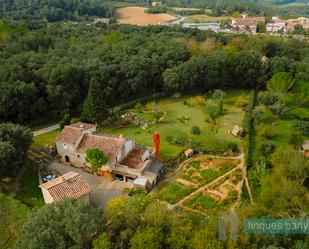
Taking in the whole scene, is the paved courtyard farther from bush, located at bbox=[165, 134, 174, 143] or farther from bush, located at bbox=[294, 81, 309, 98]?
bush, located at bbox=[294, 81, 309, 98]

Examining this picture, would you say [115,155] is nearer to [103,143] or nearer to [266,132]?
[103,143]

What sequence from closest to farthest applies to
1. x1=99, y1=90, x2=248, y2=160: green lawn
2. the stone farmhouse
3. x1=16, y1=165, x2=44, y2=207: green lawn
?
x1=16, y1=165, x2=44, y2=207: green lawn
the stone farmhouse
x1=99, y1=90, x2=248, y2=160: green lawn

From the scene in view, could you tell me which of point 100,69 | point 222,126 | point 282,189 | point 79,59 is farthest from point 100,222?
point 79,59

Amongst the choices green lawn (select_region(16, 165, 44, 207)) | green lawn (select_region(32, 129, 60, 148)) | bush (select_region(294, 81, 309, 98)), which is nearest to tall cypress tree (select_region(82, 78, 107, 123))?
green lawn (select_region(32, 129, 60, 148))

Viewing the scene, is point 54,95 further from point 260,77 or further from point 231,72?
point 260,77

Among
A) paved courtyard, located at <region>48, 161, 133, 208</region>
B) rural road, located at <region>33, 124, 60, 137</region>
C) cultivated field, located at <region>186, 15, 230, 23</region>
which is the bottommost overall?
paved courtyard, located at <region>48, 161, 133, 208</region>

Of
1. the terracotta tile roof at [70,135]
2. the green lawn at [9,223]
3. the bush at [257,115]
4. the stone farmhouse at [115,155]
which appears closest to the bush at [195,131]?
the stone farmhouse at [115,155]
